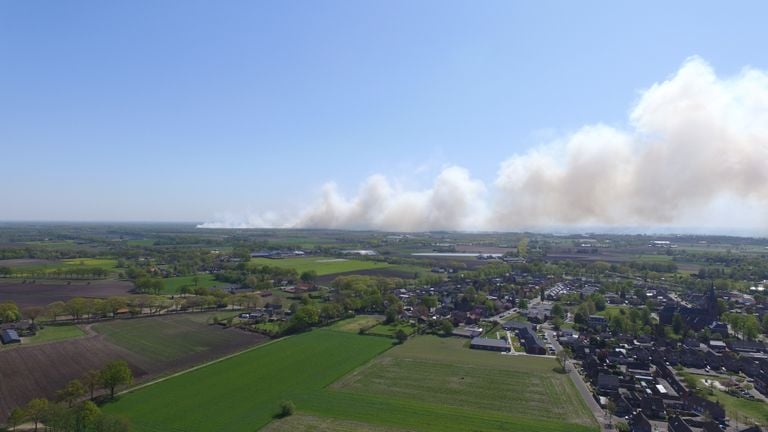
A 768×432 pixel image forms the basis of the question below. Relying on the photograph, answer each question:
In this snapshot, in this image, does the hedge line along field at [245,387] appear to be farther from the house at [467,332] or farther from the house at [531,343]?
the house at [531,343]

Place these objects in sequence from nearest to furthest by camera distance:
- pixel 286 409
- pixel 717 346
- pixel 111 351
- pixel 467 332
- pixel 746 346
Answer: pixel 286 409 → pixel 111 351 → pixel 746 346 → pixel 717 346 → pixel 467 332

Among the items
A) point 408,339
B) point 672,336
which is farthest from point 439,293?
point 672,336

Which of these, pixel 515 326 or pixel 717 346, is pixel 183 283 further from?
pixel 717 346

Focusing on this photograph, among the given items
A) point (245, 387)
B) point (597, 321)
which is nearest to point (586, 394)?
point (245, 387)

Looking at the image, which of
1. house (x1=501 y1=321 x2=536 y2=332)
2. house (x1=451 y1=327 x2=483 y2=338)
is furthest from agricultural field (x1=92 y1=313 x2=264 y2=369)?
house (x1=501 y1=321 x2=536 y2=332)

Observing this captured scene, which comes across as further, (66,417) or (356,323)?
(356,323)

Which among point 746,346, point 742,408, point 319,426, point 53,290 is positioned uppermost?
point 53,290
